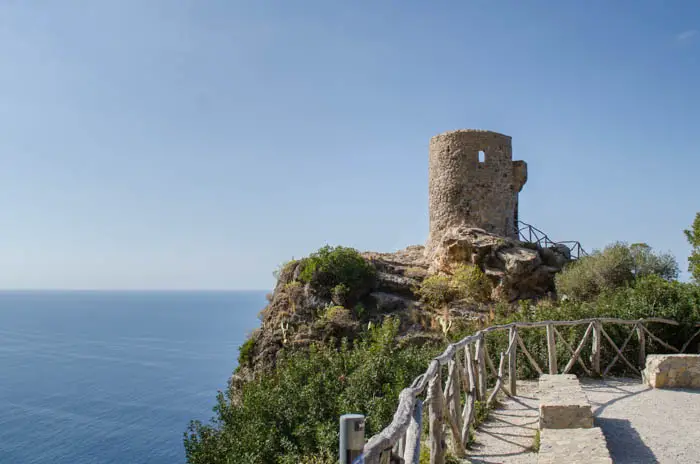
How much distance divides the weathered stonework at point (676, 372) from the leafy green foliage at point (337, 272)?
41.4ft

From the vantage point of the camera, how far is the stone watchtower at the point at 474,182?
2477 cm

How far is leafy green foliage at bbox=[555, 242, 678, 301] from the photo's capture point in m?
20.7

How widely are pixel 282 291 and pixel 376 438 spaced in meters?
19.7

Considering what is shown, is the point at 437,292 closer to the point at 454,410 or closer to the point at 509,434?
the point at 509,434

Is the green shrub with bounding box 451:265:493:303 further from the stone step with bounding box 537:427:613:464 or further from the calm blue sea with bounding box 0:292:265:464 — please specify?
the stone step with bounding box 537:427:613:464

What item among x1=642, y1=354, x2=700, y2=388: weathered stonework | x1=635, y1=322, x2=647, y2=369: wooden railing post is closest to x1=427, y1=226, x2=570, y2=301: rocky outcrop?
x1=635, y1=322, x2=647, y2=369: wooden railing post

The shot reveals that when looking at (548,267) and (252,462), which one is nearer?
(252,462)

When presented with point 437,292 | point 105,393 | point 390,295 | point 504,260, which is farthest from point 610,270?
point 105,393

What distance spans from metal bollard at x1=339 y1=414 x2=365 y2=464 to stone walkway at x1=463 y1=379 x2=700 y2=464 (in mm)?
4206

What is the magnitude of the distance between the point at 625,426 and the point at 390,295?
14.4 m

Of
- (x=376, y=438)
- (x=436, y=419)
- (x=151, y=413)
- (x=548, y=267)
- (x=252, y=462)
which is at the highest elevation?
(x=548, y=267)

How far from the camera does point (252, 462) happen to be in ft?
30.8

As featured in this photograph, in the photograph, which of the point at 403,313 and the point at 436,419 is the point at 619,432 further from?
the point at 403,313

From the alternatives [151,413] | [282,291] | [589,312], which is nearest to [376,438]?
[589,312]
